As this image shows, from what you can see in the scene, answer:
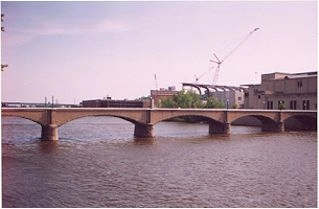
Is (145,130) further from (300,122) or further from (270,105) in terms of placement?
(270,105)

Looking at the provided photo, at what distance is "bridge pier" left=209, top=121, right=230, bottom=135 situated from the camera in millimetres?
61325

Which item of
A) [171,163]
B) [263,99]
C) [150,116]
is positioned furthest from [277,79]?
[171,163]

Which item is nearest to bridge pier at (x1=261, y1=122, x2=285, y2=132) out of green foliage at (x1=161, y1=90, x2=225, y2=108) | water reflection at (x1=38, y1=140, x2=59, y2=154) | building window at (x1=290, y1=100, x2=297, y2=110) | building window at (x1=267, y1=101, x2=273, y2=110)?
building window at (x1=290, y1=100, x2=297, y2=110)

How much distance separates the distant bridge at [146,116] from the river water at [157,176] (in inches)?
195

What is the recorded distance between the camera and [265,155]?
1421 inches

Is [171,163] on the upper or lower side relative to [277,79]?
lower

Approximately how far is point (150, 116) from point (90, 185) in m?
31.3

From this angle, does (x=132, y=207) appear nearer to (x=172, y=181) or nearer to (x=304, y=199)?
(x=172, y=181)

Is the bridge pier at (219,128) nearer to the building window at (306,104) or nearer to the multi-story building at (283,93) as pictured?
the multi-story building at (283,93)

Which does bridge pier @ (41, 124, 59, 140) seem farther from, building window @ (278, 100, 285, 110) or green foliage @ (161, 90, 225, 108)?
green foliage @ (161, 90, 225, 108)

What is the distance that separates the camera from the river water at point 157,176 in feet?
65.9

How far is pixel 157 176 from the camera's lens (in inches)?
1012

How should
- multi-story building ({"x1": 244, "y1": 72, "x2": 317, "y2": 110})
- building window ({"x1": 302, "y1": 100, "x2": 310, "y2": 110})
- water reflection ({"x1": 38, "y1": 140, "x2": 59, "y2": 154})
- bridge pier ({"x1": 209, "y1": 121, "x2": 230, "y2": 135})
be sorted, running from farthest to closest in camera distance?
multi-story building ({"x1": 244, "y1": 72, "x2": 317, "y2": 110}) < building window ({"x1": 302, "y1": 100, "x2": 310, "y2": 110}) < bridge pier ({"x1": 209, "y1": 121, "x2": 230, "y2": 135}) < water reflection ({"x1": 38, "y1": 140, "x2": 59, "y2": 154})

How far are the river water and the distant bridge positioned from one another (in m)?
4.95
